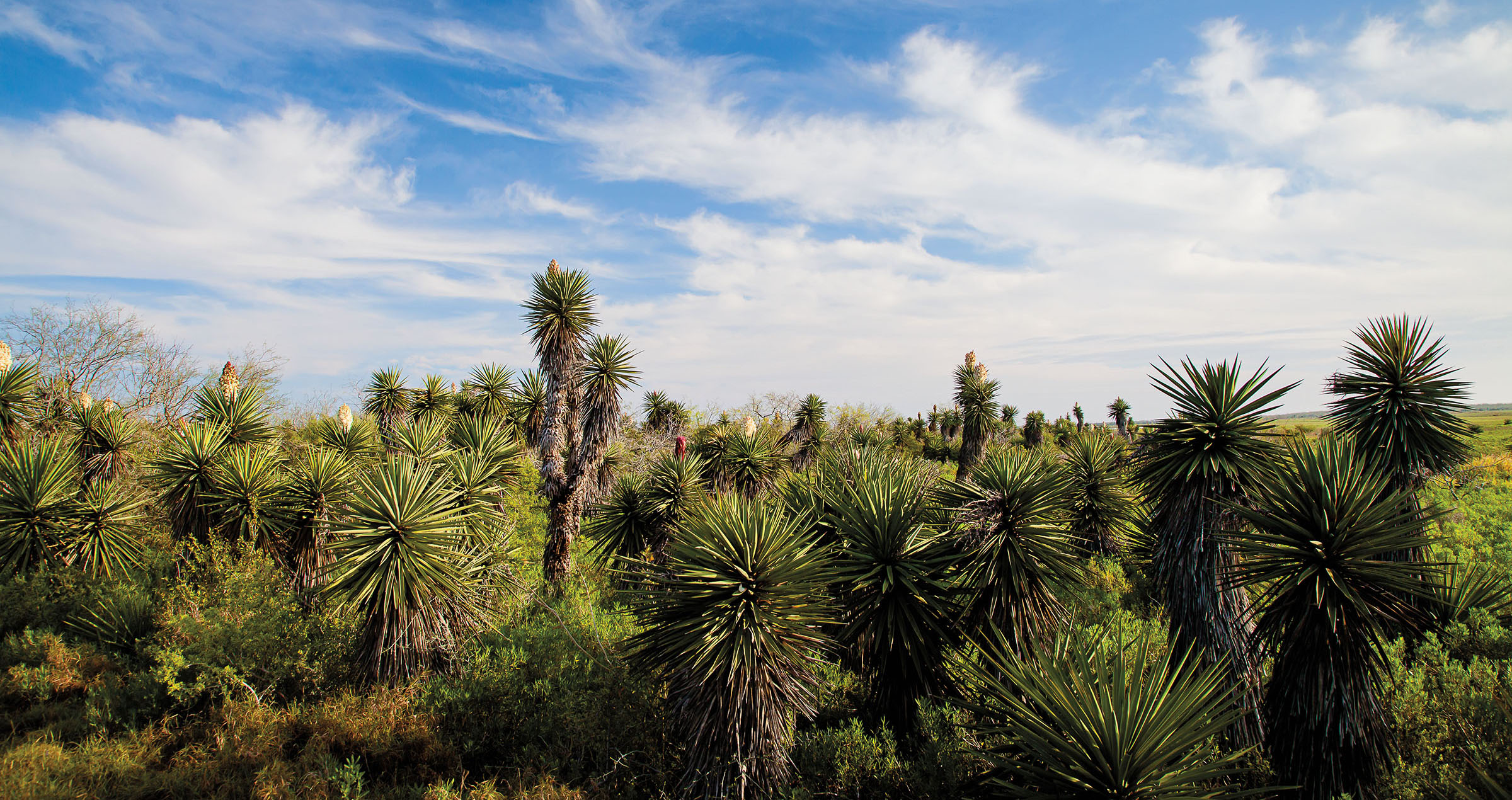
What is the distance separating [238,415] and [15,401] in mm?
4559

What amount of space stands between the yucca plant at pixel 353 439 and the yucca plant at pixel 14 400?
16.1ft

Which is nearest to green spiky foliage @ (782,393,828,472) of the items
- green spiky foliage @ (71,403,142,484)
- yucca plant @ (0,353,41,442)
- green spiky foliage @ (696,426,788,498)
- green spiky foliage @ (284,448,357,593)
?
green spiky foliage @ (696,426,788,498)

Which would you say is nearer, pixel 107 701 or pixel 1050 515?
pixel 1050 515

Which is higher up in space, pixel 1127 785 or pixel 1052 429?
pixel 1052 429

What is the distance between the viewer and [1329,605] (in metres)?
5.35

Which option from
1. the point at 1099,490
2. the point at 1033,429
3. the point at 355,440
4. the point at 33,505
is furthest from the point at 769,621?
the point at 1033,429

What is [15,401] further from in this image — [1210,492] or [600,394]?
[1210,492]

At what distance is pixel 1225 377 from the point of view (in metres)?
6.79

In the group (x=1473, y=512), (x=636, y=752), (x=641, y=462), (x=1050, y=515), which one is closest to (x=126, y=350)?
(x=641, y=462)

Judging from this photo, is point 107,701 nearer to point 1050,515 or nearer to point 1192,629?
point 1050,515

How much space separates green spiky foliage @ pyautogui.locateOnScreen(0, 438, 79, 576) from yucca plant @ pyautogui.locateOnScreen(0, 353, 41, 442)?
2.11 meters

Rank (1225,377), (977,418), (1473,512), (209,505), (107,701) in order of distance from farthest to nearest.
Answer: (977,418) < (1473,512) < (209,505) < (107,701) < (1225,377)

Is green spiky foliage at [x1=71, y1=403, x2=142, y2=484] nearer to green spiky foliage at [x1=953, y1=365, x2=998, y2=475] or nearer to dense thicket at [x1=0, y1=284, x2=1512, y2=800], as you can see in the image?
dense thicket at [x1=0, y1=284, x2=1512, y2=800]

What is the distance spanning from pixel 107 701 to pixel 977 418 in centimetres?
2018
